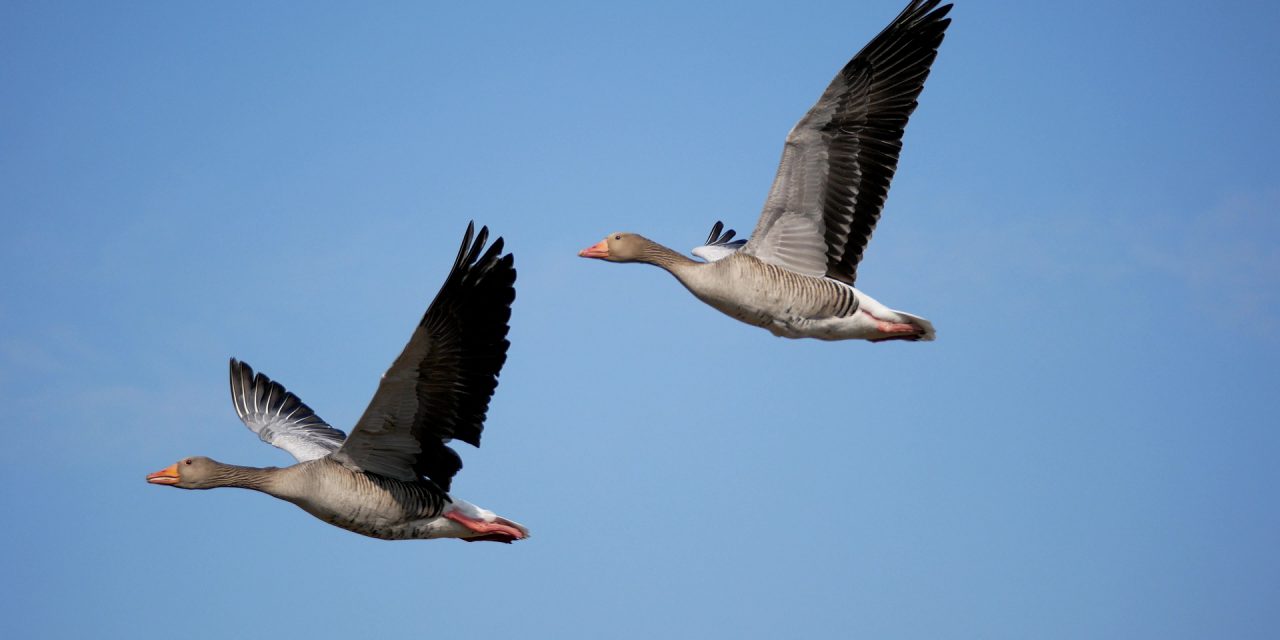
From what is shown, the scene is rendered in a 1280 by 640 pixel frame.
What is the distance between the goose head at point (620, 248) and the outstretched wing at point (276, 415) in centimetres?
336

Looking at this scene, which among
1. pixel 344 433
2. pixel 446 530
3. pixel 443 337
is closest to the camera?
pixel 443 337

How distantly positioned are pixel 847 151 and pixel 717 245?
10.9ft

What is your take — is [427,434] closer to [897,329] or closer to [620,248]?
[620,248]

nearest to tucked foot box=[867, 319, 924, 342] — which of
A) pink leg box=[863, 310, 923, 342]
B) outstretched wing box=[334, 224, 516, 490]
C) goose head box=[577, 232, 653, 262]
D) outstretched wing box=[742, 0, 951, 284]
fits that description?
pink leg box=[863, 310, 923, 342]

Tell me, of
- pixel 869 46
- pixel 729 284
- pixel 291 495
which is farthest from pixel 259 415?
pixel 869 46

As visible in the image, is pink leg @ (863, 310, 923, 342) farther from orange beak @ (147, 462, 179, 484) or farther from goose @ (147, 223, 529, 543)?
orange beak @ (147, 462, 179, 484)

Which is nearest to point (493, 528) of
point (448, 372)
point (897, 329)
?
point (448, 372)

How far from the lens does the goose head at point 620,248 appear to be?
11891mm

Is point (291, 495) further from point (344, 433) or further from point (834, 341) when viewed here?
point (834, 341)

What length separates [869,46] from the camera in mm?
11461

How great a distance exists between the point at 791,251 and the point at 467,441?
299 centimetres

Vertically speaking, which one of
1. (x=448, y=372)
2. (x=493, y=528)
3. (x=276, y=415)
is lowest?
(x=493, y=528)

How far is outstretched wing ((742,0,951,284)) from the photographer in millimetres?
11414

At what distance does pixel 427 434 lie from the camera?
10.9 meters
